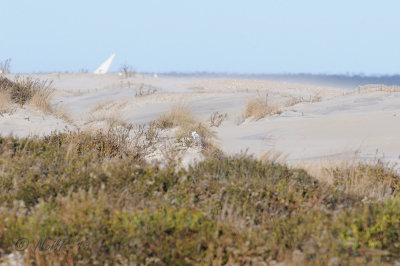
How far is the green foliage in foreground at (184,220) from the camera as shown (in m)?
3.93

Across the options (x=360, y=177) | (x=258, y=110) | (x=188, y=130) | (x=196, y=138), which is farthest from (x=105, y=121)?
(x=360, y=177)

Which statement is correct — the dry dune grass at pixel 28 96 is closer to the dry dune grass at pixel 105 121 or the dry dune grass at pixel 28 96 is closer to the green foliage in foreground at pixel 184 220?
the dry dune grass at pixel 105 121

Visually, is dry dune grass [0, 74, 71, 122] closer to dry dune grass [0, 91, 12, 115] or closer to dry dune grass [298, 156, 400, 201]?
dry dune grass [0, 91, 12, 115]

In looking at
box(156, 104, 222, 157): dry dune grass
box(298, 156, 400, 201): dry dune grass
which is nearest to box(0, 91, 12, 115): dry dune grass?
box(156, 104, 222, 157): dry dune grass

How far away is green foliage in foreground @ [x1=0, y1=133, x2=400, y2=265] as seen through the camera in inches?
155

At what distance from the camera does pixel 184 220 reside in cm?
418

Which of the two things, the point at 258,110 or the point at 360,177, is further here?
the point at 258,110

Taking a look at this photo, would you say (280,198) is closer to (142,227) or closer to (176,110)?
(142,227)

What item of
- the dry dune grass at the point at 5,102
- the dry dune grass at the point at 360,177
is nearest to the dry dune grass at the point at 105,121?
the dry dune grass at the point at 5,102

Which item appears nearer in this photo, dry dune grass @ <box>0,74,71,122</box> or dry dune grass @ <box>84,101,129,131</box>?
dry dune grass @ <box>84,101,129,131</box>

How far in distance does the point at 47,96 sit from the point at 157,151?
18.7 feet

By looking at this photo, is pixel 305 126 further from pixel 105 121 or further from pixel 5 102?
pixel 5 102

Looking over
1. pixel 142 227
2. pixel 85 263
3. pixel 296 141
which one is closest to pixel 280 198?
pixel 142 227

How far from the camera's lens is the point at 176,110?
12.8m
